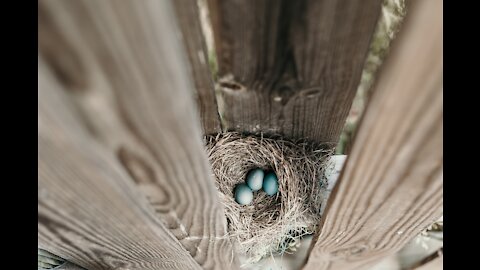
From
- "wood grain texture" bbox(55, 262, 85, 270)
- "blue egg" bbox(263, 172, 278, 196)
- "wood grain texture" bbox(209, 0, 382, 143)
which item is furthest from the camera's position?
"blue egg" bbox(263, 172, 278, 196)

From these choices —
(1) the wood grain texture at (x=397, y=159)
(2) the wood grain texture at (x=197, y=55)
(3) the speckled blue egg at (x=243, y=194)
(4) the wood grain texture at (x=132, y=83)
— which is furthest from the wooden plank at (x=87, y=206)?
(3) the speckled blue egg at (x=243, y=194)

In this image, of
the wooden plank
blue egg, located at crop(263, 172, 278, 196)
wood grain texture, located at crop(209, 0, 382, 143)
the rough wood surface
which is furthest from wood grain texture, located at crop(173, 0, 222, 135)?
the rough wood surface

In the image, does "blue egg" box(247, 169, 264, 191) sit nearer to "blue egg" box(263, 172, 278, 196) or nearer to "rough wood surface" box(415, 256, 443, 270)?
"blue egg" box(263, 172, 278, 196)

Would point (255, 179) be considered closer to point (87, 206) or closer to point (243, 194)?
point (243, 194)

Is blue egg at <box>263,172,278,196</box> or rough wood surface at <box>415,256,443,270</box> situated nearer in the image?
rough wood surface at <box>415,256,443,270</box>

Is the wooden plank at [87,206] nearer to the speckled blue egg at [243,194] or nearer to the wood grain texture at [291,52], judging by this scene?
the wood grain texture at [291,52]
